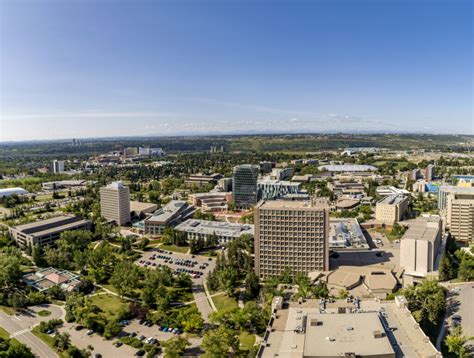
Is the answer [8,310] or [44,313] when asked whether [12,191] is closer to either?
[8,310]

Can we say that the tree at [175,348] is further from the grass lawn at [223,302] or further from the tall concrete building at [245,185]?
the tall concrete building at [245,185]

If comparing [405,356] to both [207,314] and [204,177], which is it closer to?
[207,314]

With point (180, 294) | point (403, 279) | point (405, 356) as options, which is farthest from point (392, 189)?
point (405, 356)

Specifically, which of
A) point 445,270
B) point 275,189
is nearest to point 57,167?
point 275,189

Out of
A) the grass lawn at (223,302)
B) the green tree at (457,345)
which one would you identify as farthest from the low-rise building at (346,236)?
the green tree at (457,345)

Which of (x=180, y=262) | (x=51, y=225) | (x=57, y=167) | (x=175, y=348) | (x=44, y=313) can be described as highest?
(x=57, y=167)

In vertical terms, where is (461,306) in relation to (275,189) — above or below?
below
